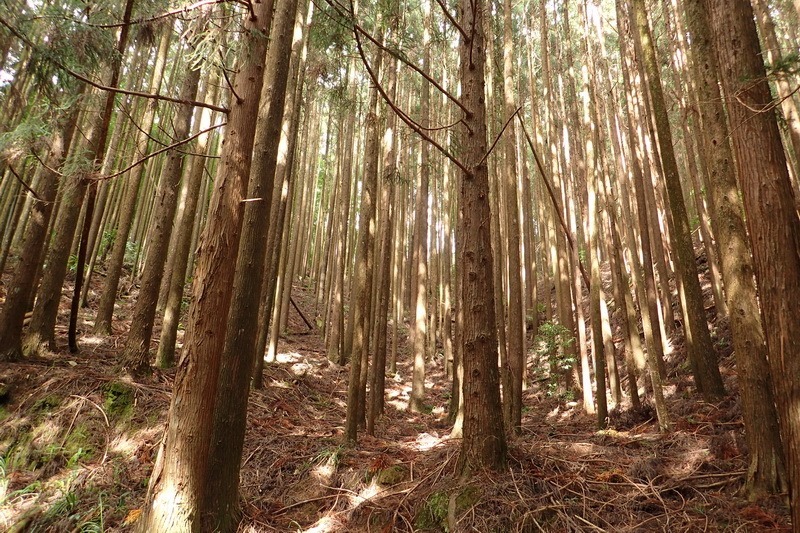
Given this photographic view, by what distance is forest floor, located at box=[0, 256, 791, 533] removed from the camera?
319 centimetres

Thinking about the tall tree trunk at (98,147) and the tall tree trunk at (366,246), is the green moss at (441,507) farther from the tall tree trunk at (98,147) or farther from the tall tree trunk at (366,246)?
the tall tree trunk at (98,147)

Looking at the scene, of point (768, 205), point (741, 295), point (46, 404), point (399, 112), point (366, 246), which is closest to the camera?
point (768, 205)

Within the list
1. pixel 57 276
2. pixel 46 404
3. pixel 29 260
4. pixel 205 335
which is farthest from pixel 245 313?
pixel 29 260

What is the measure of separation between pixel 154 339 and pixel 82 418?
2767 millimetres

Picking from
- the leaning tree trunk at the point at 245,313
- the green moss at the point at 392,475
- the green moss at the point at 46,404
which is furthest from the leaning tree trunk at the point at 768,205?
the green moss at the point at 46,404

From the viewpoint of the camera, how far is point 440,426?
23.4ft

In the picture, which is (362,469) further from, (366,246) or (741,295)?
(741,295)

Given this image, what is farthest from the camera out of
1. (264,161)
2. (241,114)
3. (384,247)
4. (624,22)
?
(624,22)

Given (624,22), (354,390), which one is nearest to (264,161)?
(354,390)

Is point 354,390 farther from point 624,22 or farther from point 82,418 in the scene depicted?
point 624,22

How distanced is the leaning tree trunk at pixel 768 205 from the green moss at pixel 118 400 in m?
6.03

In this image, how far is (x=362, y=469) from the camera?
4.37 m

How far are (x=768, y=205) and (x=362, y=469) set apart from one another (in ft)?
13.6

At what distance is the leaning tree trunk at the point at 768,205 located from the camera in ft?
9.10
